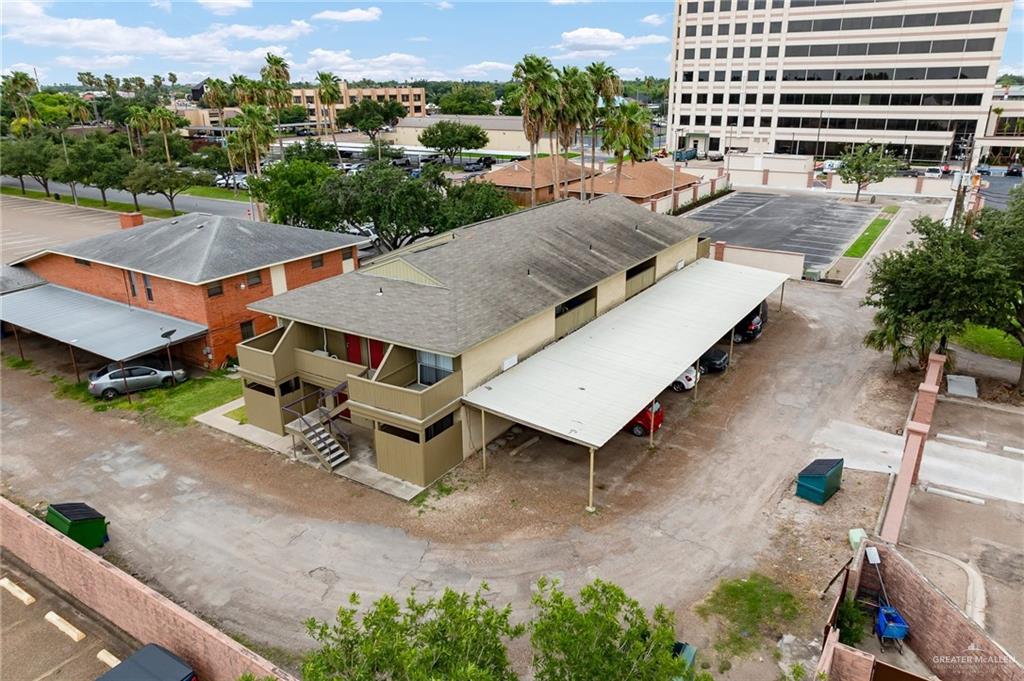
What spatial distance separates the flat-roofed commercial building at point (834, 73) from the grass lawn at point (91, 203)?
77667 millimetres

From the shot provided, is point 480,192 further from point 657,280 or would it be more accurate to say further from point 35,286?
point 35,286

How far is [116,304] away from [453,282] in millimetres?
19783

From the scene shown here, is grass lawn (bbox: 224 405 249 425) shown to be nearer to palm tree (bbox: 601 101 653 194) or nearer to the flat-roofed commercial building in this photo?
palm tree (bbox: 601 101 653 194)

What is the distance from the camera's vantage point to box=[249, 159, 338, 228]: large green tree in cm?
4428

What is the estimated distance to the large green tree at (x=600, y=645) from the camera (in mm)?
9375

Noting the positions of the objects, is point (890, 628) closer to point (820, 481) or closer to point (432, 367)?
point (820, 481)

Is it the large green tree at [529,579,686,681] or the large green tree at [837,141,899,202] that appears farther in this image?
the large green tree at [837,141,899,202]

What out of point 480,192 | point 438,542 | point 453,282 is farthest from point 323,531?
point 480,192

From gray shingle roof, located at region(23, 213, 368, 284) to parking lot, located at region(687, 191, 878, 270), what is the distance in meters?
29.3

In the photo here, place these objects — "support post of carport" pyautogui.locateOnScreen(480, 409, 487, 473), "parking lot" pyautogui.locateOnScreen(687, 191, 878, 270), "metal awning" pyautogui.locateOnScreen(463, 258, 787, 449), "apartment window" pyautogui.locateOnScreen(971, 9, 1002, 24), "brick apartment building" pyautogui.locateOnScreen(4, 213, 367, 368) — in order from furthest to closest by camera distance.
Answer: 1. "apartment window" pyautogui.locateOnScreen(971, 9, 1002, 24)
2. "parking lot" pyautogui.locateOnScreen(687, 191, 878, 270)
3. "brick apartment building" pyautogui.locateOnScreen(4, 213, 367, 368)
4. "support post of carport" pyautogui.locateOnScreen(480, 409, 487, 473)
5. "metal awning" pyautogui.locateOnScreen(463, 258, 787, 449)

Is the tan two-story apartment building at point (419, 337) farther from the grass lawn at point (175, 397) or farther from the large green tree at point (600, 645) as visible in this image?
the large green tree at point (600, 645)

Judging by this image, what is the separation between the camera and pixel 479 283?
25.4 m

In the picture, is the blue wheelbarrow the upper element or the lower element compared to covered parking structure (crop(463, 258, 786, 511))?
lower

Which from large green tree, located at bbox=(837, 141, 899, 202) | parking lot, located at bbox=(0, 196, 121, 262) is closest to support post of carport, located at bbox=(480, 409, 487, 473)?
parking lot, located at bbox=(0, 196, 121, 262)
